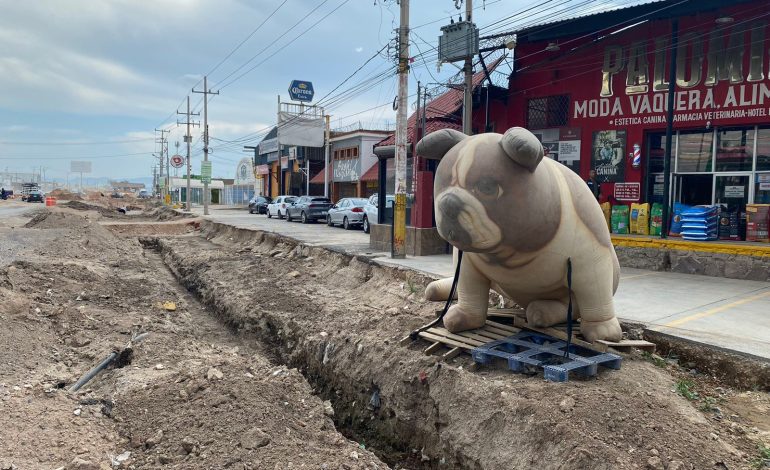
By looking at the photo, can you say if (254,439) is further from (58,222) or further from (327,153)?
(327,153)

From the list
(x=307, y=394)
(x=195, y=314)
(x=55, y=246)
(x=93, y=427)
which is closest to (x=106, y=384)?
(x=93, y=427)

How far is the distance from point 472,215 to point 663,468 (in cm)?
233

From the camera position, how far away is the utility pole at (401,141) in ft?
42.0

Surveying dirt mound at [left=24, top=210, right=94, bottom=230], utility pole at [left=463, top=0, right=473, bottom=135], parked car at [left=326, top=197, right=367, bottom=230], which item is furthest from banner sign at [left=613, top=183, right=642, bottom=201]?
dirt mound at [left=24, top=210, right=94, bottom=230]

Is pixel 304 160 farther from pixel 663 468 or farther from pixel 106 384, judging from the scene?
pixel 663 468

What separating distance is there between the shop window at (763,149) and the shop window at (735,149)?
0.47 feet

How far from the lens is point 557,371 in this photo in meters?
4.88

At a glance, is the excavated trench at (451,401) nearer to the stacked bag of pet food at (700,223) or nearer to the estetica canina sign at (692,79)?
the stacked bag of pet food at (700,223)

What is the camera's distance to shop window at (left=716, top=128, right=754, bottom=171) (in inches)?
504

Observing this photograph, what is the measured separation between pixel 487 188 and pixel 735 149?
11312mm

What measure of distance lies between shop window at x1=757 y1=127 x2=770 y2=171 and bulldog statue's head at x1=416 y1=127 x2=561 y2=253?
10470 mm

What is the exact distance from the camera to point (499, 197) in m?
4.68

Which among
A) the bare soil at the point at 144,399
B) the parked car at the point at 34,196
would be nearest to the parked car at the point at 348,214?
the bare soil at the point at 144,399

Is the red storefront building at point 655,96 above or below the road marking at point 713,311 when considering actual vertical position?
above
